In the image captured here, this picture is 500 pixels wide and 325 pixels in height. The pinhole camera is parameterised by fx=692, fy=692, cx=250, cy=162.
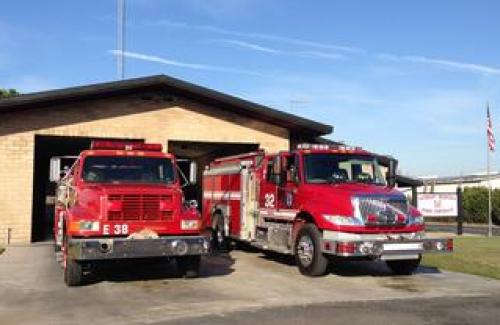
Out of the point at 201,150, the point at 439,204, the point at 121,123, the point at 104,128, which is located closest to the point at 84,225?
the point at 104,128

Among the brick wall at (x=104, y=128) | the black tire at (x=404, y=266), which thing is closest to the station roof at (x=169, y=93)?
the brick wall at (x=104, y=128)

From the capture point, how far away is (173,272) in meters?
14.1

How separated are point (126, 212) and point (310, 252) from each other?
12.6 ft

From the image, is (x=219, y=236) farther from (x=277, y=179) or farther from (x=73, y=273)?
(x=73, y=273)

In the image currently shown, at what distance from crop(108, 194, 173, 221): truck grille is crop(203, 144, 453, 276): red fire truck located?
3.06 metres

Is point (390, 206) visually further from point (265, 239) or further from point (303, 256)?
point (265, 239)

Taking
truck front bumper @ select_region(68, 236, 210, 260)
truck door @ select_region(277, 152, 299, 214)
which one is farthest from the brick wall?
truck front bumper @ select_region(68, 236, 210, 260)

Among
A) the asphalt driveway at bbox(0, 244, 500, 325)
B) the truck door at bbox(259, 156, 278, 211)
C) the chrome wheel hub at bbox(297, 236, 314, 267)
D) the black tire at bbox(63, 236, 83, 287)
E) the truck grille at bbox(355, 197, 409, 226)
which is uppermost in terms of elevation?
the truck door at bbox(259, 156, 278, 211)

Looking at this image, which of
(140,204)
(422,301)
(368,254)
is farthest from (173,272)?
(422,301)

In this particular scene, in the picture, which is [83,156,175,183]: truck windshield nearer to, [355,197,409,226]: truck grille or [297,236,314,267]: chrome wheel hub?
[297,236,314,267]: chrome wheel hub

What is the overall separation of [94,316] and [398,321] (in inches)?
162

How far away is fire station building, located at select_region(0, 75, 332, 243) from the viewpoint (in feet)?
69.8

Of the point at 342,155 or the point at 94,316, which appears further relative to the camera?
the point at 342,155

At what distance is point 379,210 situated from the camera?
13227 millimetres
